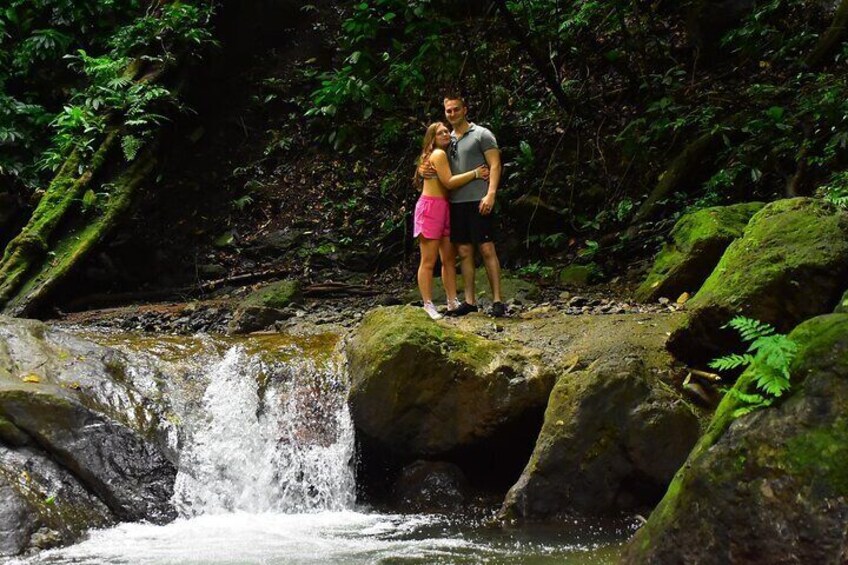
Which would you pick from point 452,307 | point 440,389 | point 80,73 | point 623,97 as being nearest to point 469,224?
point 452,307

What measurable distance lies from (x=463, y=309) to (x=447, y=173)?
1268 mm

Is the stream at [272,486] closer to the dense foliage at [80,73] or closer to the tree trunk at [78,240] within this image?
the tree trunk at [78,240]

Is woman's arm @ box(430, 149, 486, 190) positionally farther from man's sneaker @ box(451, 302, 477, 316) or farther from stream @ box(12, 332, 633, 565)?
stream @ box(12, 332, 633, 565)

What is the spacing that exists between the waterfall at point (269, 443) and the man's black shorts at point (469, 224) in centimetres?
162

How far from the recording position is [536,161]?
35.4 feet

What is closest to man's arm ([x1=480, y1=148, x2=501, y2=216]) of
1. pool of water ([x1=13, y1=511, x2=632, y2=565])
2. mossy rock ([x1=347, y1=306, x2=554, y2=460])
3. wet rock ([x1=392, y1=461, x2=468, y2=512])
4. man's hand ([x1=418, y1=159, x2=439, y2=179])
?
man's hand ([x1=418, y1=159, x2=439, y2=179])

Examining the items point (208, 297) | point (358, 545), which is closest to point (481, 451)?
point (358, 545)

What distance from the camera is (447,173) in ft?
21.9

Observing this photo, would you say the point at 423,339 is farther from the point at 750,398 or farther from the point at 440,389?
the point at 750,398

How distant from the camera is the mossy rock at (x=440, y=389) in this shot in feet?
17.8

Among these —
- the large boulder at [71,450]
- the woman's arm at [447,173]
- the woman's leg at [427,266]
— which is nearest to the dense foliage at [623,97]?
the woman's arm at [447,173]

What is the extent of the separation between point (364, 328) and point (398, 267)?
458 cm

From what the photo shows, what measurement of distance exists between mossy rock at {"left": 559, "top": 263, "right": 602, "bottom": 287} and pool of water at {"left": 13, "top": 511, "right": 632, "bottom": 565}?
449 centimetres

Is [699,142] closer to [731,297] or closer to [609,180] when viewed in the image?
[609,180]
